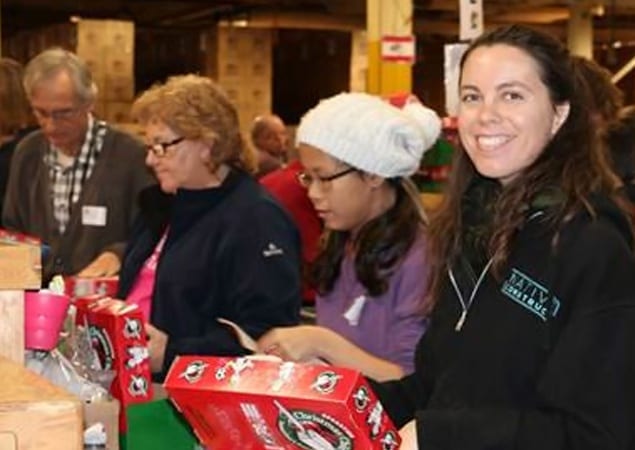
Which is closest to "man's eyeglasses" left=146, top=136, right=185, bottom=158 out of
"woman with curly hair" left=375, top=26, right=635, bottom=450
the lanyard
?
"woman with curly hair" left=375, top=26, right=635, bottom=450

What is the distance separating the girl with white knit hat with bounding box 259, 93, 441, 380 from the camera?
2562 mm

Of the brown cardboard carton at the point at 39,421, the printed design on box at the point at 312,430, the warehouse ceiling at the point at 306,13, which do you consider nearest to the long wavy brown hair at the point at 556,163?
the printed design on box at the point at 312,430

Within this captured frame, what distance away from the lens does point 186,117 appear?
118 inches

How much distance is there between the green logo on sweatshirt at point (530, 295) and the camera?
171 centimetres

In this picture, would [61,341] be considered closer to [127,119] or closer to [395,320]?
[395,320]

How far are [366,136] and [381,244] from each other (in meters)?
0.25

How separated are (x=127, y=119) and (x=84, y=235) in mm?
5592

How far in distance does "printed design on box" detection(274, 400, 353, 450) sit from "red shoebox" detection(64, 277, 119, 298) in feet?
4.18

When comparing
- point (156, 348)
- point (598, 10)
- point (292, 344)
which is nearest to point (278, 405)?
point (292, 344)

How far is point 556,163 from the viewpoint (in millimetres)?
1835

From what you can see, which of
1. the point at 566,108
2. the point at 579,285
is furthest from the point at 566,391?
the point at 566,108

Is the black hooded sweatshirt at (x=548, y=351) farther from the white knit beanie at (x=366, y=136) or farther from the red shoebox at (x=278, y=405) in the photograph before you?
the white knit beanie at (x=366, y=136)

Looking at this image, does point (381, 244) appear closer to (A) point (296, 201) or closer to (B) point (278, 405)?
(B) point (278, 405)

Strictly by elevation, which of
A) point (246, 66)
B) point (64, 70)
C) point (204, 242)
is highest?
point (246, 66)
